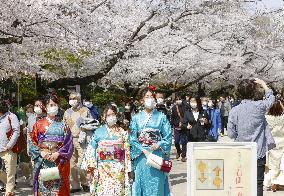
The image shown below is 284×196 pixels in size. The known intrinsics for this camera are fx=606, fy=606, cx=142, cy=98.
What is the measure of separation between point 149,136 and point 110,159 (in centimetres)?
60

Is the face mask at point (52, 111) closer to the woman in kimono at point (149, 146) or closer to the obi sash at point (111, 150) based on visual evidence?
the obi sash at point (111, 150)

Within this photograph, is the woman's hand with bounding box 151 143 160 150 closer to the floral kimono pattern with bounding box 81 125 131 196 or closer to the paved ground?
the floral kimono pattern with bounding box 81 125 131 196

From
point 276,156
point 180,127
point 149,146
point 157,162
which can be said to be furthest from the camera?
point 180,127

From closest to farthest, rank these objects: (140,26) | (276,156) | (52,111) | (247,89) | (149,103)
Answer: (247,89), (149,103), (52,111), (276,156), (140,26)

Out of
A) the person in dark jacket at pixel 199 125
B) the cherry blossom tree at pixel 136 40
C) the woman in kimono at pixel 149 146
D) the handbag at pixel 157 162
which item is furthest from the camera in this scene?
the cherry blossom tree at pixel 136 40

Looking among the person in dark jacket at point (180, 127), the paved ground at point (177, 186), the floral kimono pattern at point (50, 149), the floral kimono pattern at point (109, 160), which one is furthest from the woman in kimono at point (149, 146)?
the person in dark jacket at point (180, 127)

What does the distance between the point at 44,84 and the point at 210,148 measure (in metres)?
14.9

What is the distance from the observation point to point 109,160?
25.0ft

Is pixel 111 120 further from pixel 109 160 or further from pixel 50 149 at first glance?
pixel 50 149

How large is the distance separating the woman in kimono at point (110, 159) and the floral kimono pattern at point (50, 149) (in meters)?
0.30

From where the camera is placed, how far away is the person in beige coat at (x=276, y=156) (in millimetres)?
9867

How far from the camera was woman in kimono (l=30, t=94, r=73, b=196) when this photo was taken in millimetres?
7598

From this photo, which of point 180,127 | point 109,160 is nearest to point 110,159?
point 109,160

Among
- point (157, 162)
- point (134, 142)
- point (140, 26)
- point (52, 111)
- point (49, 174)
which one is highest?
point (140, 26)
